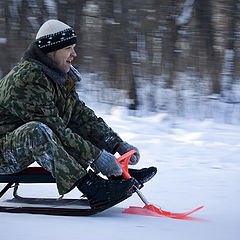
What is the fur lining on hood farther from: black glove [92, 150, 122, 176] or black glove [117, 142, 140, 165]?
black glove [117, 142, 140, 165]

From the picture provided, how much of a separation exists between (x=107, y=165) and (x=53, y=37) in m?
0.82

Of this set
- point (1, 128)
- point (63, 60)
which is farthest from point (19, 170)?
point (63, 60)

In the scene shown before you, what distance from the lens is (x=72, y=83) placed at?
3398mm

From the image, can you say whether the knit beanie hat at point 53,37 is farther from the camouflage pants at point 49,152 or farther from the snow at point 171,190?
the snow at point 171,190

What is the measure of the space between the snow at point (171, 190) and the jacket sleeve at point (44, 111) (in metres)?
0.37

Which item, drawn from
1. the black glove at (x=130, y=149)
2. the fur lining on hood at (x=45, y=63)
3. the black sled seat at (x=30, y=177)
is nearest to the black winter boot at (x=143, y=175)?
the black glove at (x=130, y=149)

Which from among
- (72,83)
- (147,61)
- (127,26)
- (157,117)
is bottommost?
(157,117)

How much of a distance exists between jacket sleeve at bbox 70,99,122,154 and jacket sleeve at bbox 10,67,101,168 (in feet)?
1.59

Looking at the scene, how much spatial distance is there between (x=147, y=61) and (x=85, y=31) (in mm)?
931

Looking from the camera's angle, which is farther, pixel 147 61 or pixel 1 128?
pixel 147 61

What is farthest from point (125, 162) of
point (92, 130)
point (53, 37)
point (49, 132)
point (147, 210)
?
point (53, 37)

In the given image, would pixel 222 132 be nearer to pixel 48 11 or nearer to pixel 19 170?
pixel 48 11

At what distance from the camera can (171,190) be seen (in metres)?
3.98

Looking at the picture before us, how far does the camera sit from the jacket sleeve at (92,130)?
3.57 meters
